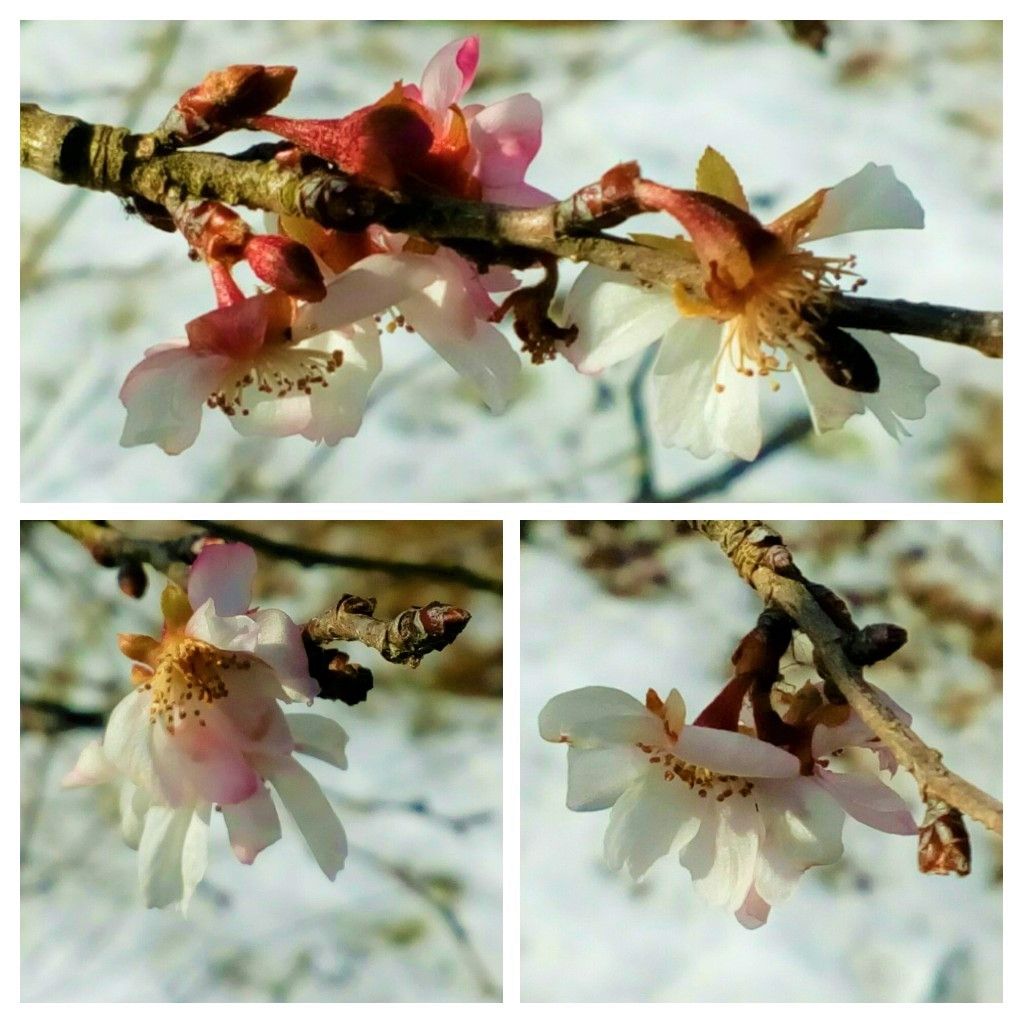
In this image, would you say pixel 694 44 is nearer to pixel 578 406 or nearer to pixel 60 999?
pixel 578 406

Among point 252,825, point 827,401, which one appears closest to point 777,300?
point 827,401

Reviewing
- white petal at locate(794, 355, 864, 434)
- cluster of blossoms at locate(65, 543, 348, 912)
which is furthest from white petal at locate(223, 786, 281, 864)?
white petal at locate(794, 355, 864, 434)

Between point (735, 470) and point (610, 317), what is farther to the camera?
point (735, 470)

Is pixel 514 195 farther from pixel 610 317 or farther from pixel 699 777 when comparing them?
pixel 699 777

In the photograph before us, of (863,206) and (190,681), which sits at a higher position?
(863,206)

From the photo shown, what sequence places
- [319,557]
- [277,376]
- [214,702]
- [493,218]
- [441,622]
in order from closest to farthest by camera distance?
1. [493,218]
2. [277,376]
3. [441,622]
4. [214,702]
5. [319,557]

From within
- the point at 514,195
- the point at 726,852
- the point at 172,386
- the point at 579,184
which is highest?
the point at 579,184
